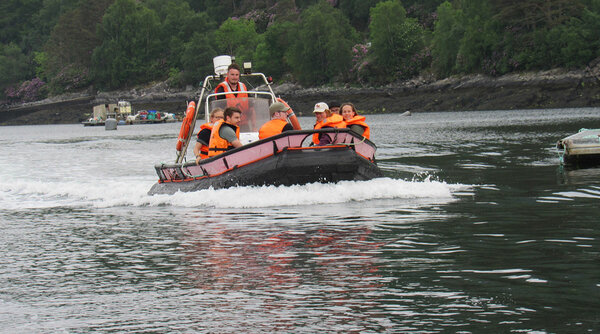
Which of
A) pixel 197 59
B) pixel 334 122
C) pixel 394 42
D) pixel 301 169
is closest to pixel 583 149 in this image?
pixel 334 122

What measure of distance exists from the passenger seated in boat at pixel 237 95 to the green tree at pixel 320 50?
356ft

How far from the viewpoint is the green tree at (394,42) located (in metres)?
121

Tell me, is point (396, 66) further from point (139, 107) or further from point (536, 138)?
point (536, 138)

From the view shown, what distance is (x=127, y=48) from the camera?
547 feet

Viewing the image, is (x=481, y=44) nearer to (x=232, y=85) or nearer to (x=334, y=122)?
(x=232, y=85)

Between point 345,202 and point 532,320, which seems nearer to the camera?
point 532,320

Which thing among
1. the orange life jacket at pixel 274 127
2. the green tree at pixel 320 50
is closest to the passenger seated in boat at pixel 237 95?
the orange life jacket at pixel 274 127

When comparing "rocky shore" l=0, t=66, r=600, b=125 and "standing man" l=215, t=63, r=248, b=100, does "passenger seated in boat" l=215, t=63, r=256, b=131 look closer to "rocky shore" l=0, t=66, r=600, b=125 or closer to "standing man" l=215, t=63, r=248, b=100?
"standing man" l=215, t=63, r=248, b=100

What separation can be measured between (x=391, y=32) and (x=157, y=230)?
112 m

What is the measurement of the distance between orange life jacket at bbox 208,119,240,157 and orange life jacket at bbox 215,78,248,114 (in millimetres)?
1423

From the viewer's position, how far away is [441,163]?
26.4 m

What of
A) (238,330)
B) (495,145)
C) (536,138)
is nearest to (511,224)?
(238,330)

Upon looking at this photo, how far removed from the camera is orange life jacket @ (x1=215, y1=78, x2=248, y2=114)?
18.1m

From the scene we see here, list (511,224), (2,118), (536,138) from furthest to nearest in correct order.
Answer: (2,118) → (536,138) → (511,224)
